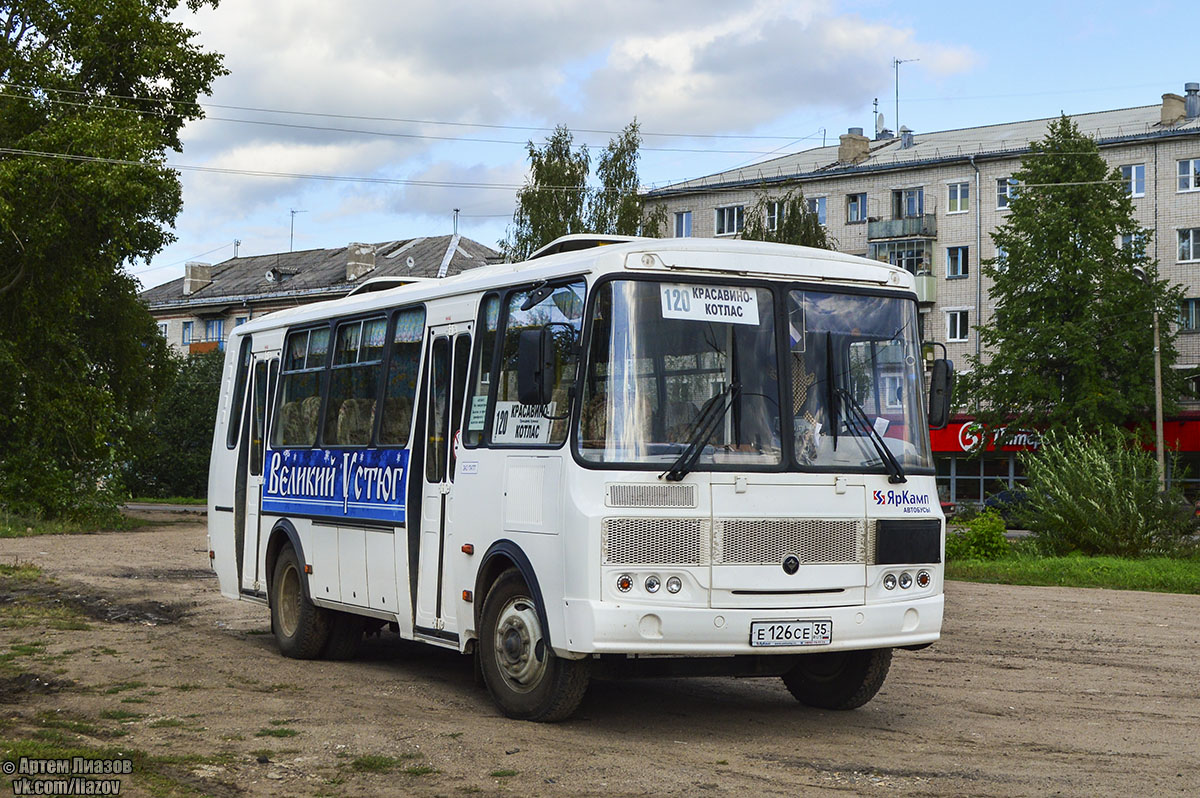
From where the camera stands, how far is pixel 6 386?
35031mm

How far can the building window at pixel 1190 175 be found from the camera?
59.5m

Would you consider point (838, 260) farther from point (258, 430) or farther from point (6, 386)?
point (6, 386)

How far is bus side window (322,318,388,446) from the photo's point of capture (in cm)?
1206

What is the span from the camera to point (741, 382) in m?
9.13

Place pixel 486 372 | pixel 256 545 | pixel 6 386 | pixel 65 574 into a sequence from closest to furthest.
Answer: pixel 486 372
pixel 256 545
pixel 65 574
pixel 6 386

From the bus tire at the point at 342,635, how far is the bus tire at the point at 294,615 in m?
0.05

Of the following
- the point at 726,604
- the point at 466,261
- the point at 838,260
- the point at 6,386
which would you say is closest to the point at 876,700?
the point at 726,604

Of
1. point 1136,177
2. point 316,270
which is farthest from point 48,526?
point 316,270

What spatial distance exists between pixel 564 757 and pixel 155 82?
31.9 meters

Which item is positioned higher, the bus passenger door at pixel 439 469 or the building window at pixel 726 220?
the building window at pixel 726 220

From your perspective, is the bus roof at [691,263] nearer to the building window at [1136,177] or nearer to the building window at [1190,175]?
the building window at [1190,175]

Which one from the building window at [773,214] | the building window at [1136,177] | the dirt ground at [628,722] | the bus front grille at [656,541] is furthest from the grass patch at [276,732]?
the building window at [1136,177]

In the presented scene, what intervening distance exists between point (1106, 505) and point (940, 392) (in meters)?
17.0

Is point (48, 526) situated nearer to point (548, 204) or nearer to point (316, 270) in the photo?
point (548, 204)
